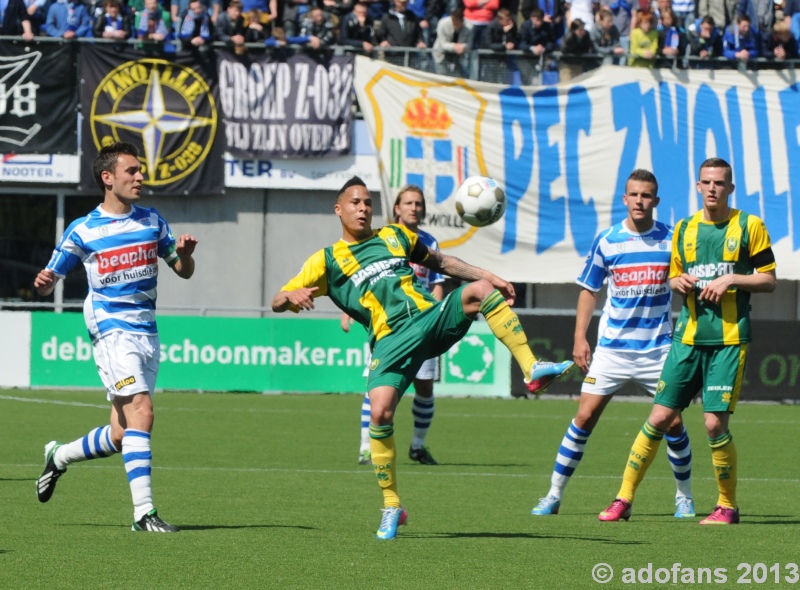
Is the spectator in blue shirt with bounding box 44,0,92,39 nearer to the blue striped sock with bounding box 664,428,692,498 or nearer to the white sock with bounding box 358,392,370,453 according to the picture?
the white sock with bounding box 358,392,370,453

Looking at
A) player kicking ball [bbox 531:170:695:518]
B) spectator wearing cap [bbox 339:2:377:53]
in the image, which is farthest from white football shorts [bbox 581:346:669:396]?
spectator wearing cap [bbox 339:2:377:53]

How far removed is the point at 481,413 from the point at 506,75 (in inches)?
317

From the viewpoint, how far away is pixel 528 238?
24594 millimetres

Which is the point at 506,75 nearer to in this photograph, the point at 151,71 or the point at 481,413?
the point at 151,71

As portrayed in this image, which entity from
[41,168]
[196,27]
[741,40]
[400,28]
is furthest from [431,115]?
[41,168]

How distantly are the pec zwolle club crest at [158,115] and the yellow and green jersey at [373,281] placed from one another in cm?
1718

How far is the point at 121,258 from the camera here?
804 centimetres

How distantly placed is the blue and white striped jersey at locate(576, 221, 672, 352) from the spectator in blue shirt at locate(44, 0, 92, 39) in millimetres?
17252

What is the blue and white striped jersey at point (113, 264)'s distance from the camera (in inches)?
317

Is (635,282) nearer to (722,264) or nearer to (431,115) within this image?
(722,264)

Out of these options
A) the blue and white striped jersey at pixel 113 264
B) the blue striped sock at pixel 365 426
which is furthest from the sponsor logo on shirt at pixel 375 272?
the blue striped sock at pixel 365 426

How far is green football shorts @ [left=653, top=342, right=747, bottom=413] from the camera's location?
839cm

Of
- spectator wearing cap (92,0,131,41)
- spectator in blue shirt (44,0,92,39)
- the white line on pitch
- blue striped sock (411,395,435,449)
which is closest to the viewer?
the white line on pitch

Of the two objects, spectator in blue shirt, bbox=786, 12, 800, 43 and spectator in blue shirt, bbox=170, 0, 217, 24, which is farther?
spectator in blue shirt, bbox=786, 12, 800, 43
